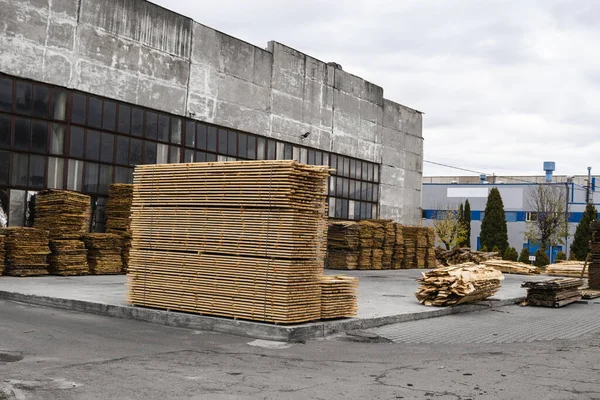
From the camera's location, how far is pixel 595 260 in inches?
939

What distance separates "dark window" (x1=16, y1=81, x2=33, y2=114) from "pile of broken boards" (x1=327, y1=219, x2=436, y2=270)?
15.4 metres

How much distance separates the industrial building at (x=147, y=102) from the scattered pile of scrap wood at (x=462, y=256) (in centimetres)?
656

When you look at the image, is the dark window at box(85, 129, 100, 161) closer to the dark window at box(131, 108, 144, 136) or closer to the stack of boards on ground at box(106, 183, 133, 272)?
the stack of boards on ground at box(106, 183, 133, 272)

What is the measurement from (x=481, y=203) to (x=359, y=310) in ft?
217

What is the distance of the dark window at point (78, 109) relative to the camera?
2273cm

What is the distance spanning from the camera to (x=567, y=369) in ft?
29.0

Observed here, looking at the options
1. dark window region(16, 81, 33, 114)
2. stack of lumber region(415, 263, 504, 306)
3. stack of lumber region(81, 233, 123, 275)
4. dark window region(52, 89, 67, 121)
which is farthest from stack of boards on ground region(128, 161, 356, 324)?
dark window region(52, 89, 67, 121)

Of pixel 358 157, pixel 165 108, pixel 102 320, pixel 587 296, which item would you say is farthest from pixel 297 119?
pixel 102 320

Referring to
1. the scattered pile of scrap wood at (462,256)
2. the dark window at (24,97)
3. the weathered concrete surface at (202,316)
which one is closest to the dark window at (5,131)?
the dark window at (24,97)

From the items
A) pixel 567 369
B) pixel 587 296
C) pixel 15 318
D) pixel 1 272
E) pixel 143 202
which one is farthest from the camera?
pixel 587 296

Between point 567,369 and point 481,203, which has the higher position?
point 481,203

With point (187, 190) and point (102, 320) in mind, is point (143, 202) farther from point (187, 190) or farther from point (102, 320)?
point (102, 320)

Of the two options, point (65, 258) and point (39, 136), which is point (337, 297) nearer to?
point (65, 258)

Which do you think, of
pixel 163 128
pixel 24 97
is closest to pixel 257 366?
pixel 24 97
